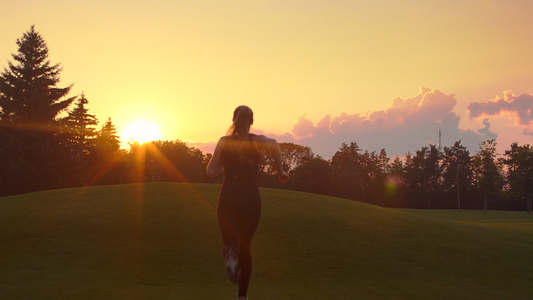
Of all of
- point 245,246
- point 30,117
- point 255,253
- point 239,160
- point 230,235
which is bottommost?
point 255,253

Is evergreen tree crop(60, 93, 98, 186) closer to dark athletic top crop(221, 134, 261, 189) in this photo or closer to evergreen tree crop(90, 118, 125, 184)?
evergreen tree crop(90, 118, 125, 184)

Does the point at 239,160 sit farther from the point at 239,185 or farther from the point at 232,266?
the point at 232,266

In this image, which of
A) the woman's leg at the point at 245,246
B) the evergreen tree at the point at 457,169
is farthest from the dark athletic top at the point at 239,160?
the evergreen tree at the point at 457,169

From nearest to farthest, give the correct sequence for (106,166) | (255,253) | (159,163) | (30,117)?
(255,253) → (30,117) → (106,166) → (159,163)

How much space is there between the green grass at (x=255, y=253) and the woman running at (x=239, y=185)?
556 cm

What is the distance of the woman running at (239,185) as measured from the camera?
5.64 metres

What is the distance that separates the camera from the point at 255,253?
17.6 metres

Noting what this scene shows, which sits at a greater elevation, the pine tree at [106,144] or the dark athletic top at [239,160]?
the pine tree at [106,144]

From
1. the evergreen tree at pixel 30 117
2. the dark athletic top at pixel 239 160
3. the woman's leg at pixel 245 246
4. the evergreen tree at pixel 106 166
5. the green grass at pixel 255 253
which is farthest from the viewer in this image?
the evergreen tree at pixel 106 166

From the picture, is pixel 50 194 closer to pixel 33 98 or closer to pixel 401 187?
pixel 33 98

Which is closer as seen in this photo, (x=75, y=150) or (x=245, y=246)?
(x=245, y=246)

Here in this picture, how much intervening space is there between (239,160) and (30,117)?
60297 millimetres

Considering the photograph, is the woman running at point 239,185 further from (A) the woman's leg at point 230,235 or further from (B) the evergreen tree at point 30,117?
(B) the evergreen tree at point 30,117

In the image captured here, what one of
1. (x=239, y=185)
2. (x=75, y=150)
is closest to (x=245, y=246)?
(x=239, y=185)
